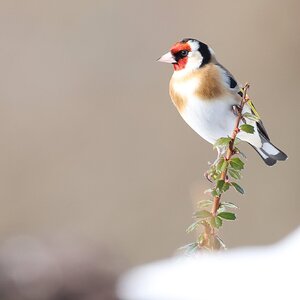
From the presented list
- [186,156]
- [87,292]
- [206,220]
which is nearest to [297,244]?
[206,220]

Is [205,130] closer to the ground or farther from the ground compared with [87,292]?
farther from the ground

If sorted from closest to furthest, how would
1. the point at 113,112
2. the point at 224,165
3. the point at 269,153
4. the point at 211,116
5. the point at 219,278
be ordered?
the point at 219,278
the point at 224,165
the point at 211,116
the point at 269,153
the point at 113,112

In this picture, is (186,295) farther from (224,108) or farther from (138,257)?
(138,257)

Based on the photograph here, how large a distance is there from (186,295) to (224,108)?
1.24 ft

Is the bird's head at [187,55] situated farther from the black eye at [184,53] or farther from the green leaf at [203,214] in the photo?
the green leaf at [203,214]

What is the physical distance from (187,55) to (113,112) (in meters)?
0.81

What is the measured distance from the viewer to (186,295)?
35 cm

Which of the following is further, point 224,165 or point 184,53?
point 184,53

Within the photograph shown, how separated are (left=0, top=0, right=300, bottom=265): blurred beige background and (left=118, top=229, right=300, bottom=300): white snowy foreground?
3.31ft

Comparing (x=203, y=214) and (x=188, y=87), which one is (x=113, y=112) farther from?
(x=203, y=214)

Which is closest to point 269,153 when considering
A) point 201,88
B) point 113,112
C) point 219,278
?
point 201,88

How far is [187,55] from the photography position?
73cm

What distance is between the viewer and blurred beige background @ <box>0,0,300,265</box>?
57.9 inches

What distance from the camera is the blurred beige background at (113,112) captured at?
1471 mm
